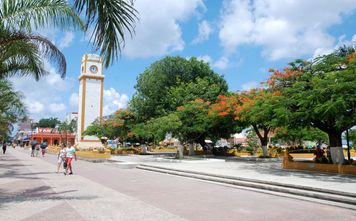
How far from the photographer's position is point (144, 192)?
1105 centimetres

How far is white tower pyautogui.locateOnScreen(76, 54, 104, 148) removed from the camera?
190 ft

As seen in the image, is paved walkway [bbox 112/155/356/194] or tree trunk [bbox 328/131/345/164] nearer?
paved walkway [bbox 112/155/356/194]

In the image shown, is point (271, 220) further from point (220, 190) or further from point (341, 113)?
point (341, 113)

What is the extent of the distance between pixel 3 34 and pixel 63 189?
516 centimetres

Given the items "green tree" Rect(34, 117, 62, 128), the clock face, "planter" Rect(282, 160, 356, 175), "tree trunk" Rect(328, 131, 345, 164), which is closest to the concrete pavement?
"planter" Rect(282, 160, 356, 175)

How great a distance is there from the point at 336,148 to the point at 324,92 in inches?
167

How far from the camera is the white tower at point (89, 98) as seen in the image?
190 ft

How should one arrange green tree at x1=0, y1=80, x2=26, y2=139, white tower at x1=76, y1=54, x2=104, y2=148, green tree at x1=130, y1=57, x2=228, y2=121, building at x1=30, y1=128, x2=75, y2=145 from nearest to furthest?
1. green tree at x1=0, y1=80, x2=26, y2=139
2. green tree at x1=130, y1=57, x2=228, y2=121
3. white tower at x1=76, y1=54, x2=104, y2=148
4. building at x1=30, y1=128, x2=75, y2=145

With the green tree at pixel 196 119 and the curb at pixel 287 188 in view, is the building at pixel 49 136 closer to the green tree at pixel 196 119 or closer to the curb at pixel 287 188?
the green tree at pixel 196 119

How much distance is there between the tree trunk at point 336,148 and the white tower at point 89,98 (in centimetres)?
4606

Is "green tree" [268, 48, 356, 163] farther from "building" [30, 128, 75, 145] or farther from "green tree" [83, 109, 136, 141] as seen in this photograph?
"building" [30, 128, 75, 145]

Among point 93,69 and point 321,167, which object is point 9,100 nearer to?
point 321,167

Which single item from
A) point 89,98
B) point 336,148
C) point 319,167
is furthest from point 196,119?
point 89,98

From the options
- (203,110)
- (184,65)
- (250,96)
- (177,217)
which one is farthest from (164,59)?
(177,217)
